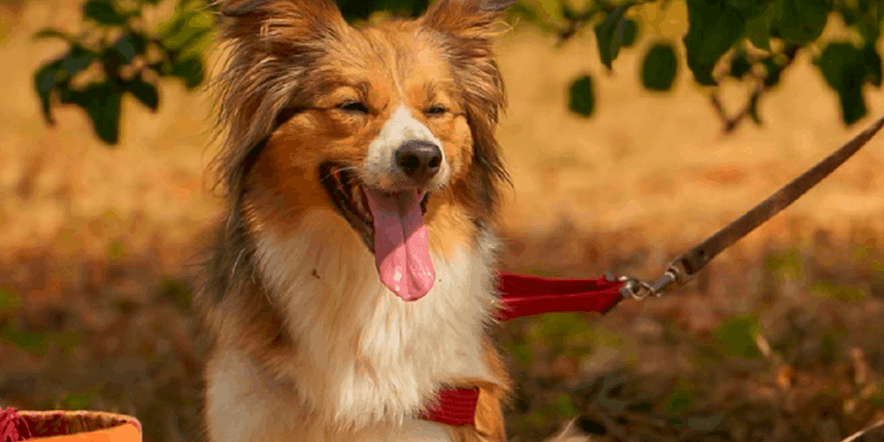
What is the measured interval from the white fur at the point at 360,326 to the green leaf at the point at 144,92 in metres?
1.37

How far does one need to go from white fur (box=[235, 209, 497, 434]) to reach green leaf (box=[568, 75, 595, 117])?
67.5 inches

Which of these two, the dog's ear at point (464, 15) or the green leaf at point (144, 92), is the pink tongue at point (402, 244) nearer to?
the dog's ear at point (464, 15)

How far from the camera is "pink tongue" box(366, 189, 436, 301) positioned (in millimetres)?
3377

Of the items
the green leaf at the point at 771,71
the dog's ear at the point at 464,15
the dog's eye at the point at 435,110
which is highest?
the dog's ear at the point at 464,15

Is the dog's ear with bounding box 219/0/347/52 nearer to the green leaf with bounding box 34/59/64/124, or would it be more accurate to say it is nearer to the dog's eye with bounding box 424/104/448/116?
the dog's eye with bounding box 424/104/448/116

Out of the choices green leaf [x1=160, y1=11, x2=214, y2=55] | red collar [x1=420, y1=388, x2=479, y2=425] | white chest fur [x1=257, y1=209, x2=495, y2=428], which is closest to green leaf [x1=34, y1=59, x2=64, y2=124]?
green leaf [x1=160, y1=11, x2=214, y2=55]

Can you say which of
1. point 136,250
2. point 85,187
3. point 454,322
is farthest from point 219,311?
point 85,187

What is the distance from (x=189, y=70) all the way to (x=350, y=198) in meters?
1.49

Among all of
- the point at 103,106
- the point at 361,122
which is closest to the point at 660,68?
the point at 361,122

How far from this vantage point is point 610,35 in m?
3.85

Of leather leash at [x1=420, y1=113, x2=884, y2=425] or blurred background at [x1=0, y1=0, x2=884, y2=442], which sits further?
blurred background at [x1=0, y1=0, x2=884, y2=442]

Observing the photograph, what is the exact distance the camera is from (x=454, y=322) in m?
3.56

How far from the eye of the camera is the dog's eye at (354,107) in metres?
3.47

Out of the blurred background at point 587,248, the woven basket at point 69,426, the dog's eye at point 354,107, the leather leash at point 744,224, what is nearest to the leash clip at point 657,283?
the leather leash at point 744,224
